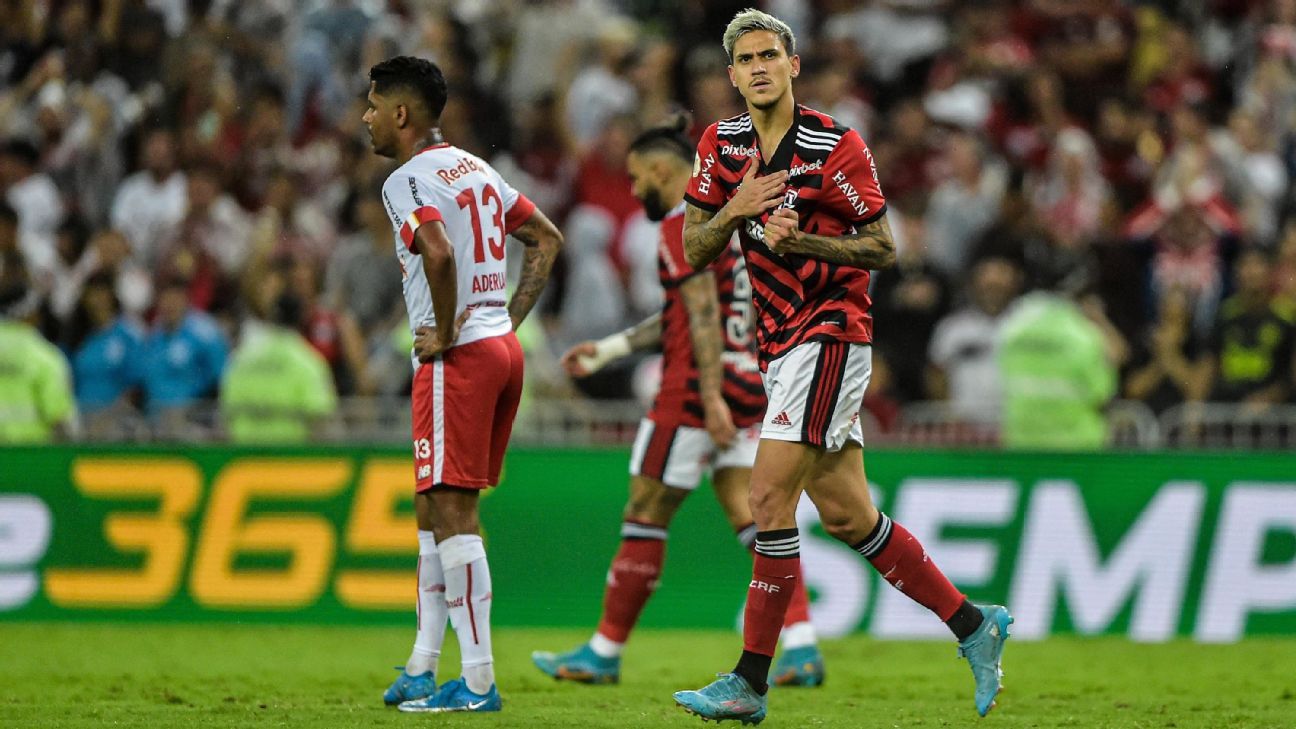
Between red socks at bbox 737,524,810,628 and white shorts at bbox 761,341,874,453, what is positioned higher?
white shorts at bbox 761,341,874,453

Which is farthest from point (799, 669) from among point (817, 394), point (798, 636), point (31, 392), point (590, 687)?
point (31, 392)

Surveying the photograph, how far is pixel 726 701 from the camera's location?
7.39m

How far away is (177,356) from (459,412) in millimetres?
7146

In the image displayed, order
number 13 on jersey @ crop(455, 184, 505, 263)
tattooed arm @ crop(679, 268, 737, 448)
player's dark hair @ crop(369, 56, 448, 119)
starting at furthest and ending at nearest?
tattooed arm @ crop(679, 268, 737, 448)
number 13 on jersey @ crop(455, 184, 505, 263)
player's dark hair @ crop(369, 56, 448, 119)

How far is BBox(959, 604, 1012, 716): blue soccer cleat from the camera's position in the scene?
7727 millimetres

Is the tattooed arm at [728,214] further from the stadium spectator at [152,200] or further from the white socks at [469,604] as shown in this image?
the stadium spectator at [152,200]

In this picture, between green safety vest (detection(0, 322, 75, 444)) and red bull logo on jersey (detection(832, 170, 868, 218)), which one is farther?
Result: green safety vest (detection(0, 322, 75, 444))

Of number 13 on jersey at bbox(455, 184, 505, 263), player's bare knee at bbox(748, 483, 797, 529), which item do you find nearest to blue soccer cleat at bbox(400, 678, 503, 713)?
player's bare knee at bbox(748, 483, 797, 529)

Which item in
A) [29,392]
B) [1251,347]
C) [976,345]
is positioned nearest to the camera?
[29,392]

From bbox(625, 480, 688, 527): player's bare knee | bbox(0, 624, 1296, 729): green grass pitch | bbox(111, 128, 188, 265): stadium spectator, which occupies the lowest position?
bbox(0, 624, 1296, 729): green grass pitch

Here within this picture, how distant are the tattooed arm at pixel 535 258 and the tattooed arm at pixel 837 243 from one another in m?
1.52

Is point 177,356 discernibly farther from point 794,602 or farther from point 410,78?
point 410,78

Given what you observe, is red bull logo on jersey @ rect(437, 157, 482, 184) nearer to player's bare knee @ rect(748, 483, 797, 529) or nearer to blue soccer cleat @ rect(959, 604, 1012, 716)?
player's bare knee @ rect(748, 483, 797, 529)

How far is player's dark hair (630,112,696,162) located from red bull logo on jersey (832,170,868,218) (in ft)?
7.24
